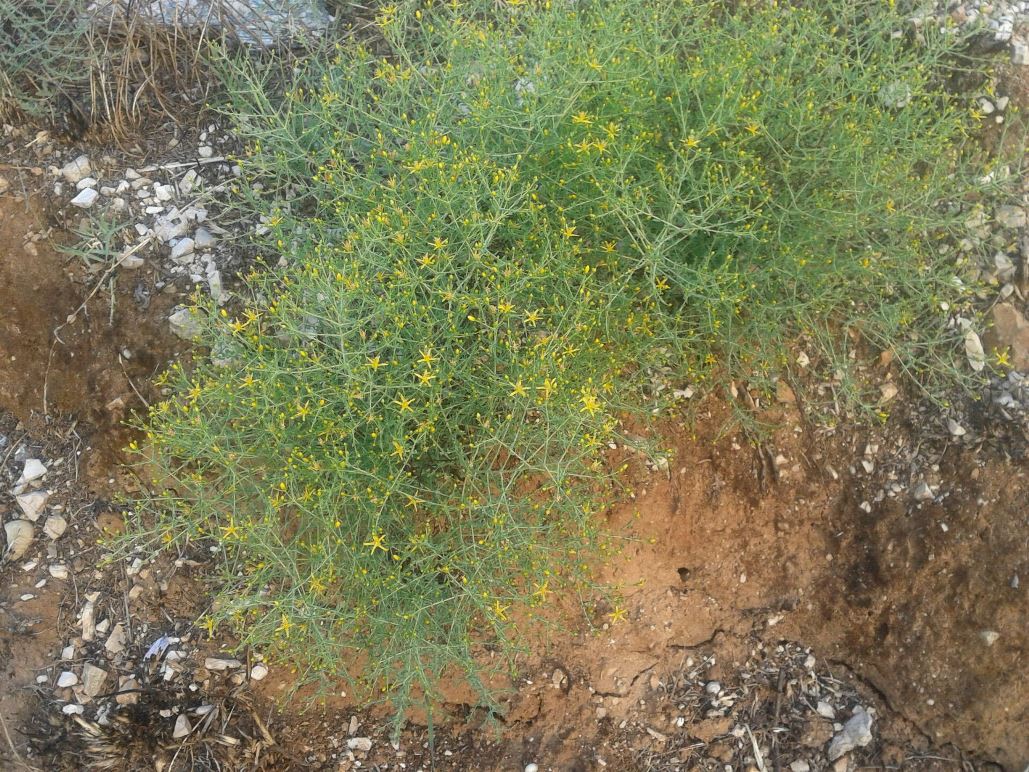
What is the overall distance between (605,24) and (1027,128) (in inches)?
85.6

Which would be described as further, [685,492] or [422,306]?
[685,492]

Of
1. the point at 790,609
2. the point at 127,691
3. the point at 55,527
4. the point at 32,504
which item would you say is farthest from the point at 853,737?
the point at 32,504

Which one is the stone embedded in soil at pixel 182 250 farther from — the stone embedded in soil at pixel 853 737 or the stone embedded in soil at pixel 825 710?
the stone embedded in soil at pixel 853 737

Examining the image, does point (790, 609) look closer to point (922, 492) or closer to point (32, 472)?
point (922, 492)

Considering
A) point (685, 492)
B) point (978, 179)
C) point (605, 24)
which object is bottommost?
point (685, 492)

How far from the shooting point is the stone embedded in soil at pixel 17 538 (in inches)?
147

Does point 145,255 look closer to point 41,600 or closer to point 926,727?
point 41,600

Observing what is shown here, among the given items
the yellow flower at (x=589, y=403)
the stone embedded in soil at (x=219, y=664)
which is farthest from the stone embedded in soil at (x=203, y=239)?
the yellow flower at (x=589, y=403)

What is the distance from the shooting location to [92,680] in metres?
3.59

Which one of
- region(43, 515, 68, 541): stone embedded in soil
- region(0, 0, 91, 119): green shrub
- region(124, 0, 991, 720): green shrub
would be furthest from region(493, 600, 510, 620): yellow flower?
region(0, 0, 91, 119): green shrub

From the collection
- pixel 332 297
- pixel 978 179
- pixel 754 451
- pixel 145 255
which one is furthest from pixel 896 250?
pixel 145 255

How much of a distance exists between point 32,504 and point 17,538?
0.15 meters

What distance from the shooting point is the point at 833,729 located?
3674mm

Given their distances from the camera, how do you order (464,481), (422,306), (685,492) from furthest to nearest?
1. (685,492)
2. (464,481)
3. (422,306)
